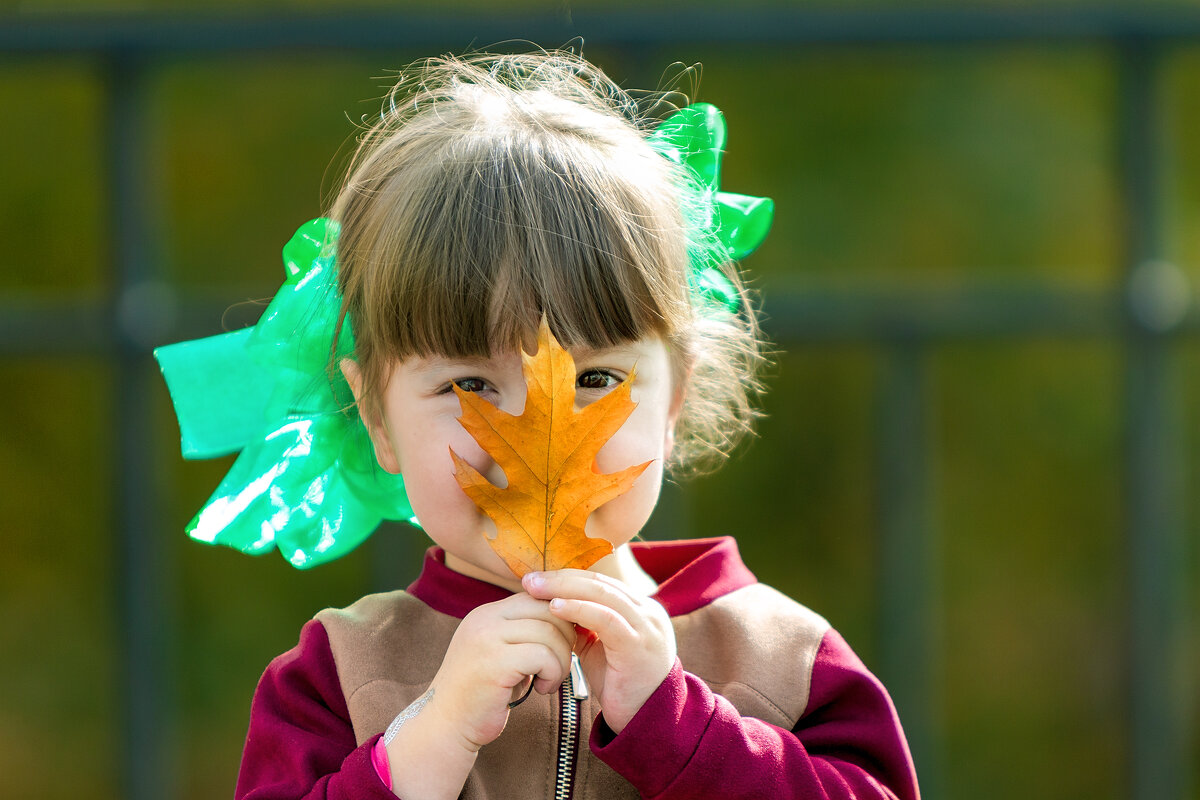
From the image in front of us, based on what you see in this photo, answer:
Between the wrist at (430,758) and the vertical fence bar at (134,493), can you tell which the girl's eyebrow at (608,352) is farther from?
the vertical fence bar at (134,493)

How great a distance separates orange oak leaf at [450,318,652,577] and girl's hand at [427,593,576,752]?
42 millimetres

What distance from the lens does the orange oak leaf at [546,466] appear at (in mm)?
1210

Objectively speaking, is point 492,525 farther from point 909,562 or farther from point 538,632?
point 909,562

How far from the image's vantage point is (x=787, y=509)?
2938mm

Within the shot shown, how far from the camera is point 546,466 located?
1.23 m

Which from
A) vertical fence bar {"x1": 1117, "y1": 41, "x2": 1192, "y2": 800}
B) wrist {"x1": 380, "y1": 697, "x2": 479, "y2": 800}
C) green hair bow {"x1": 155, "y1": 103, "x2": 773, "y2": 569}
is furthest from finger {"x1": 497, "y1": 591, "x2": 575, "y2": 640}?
vertical fence bar {"x1": 1117, "y1": 41, "x2": 1192, "y2": 800}

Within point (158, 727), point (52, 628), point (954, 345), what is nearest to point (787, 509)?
point (954, 345)

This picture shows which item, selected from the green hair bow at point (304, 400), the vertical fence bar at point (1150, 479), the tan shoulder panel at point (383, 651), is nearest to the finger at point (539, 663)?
the tan shoulder panel at point (383, 651)

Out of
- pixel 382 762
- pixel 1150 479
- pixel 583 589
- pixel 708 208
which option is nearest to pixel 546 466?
pixel 583 589

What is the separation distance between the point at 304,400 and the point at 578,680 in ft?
1.66

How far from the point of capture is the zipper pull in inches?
51.9

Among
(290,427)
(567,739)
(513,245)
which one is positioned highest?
(513,245)

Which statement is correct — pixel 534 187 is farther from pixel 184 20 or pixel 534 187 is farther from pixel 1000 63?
pixel 1000 63

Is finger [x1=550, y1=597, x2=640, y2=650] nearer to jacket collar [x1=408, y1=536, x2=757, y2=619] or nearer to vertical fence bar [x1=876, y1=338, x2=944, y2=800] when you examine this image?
jacket collar [x1=408, y1=536, x2=757, y2=619]
